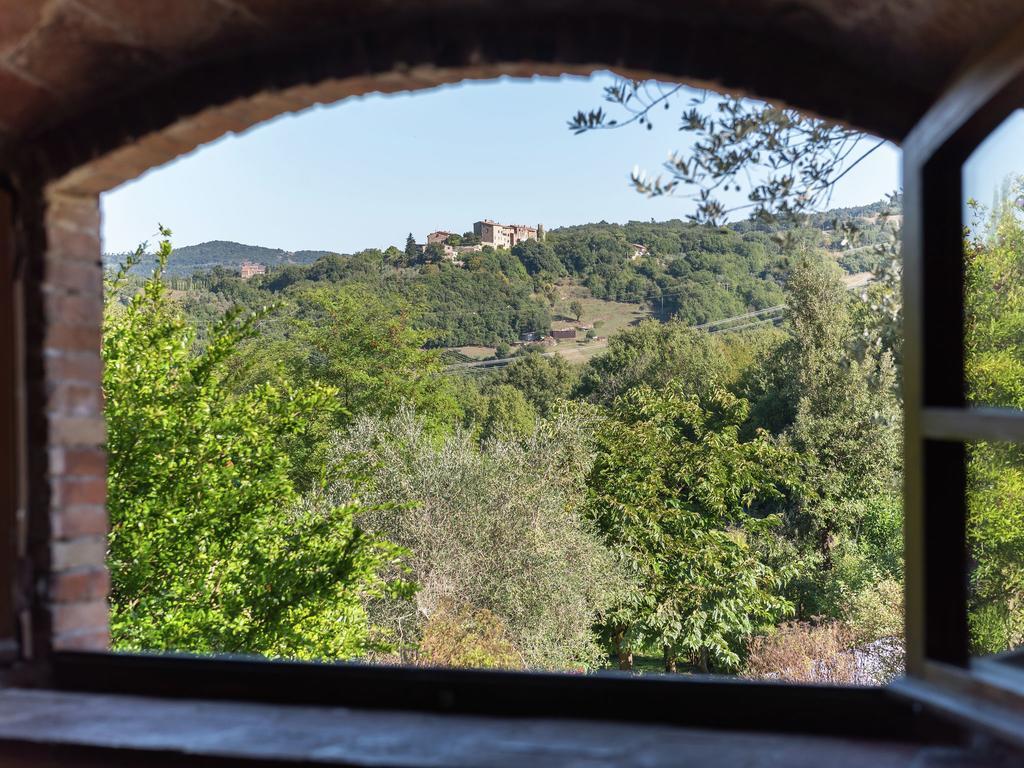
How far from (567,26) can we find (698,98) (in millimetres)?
964

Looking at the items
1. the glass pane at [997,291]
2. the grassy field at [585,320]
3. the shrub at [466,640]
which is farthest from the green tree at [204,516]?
the grassy field at [585,320]

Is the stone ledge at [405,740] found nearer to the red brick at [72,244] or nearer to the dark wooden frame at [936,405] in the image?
the dark wooden frame at [936,405]

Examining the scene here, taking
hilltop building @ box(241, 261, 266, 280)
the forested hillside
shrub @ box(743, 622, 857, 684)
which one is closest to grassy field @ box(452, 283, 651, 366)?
the forested hillside

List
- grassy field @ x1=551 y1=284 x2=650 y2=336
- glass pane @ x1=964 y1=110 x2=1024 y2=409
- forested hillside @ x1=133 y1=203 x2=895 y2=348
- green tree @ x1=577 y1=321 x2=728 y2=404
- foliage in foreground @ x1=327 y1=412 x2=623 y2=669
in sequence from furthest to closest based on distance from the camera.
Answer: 1. grassy field @ x1=551 y1=284 x2=650 y2=336
2. forested hillside @ x1=133 y1=203 x2=895 y2=348
3. green tree @ x1=577 y1=321 x2=728 y2=404
4. foliage in foreground @ x1=327 y1=412 x2=623 y2=669
5. glass pane @ x1=964 y1=110 x2=1024 y2=409

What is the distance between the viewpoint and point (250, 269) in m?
30.9

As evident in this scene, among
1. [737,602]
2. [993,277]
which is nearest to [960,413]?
[993,277]

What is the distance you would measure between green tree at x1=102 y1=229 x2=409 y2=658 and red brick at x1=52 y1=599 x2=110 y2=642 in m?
3.58

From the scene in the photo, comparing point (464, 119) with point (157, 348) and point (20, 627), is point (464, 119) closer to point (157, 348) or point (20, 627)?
point (157, 348)

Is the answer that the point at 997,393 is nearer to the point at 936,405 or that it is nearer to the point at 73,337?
the point at 936,405

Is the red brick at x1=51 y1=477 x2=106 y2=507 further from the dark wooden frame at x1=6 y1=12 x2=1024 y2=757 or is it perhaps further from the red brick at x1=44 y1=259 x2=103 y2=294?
the dark wooden frame at x1=6 y1=12 x2=1024 y2=757

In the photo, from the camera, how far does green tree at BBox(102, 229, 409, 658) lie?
5.12 metres

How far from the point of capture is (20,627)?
1.52 meters

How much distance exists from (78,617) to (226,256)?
32.7 metres

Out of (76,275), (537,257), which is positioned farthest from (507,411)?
(76,275)
